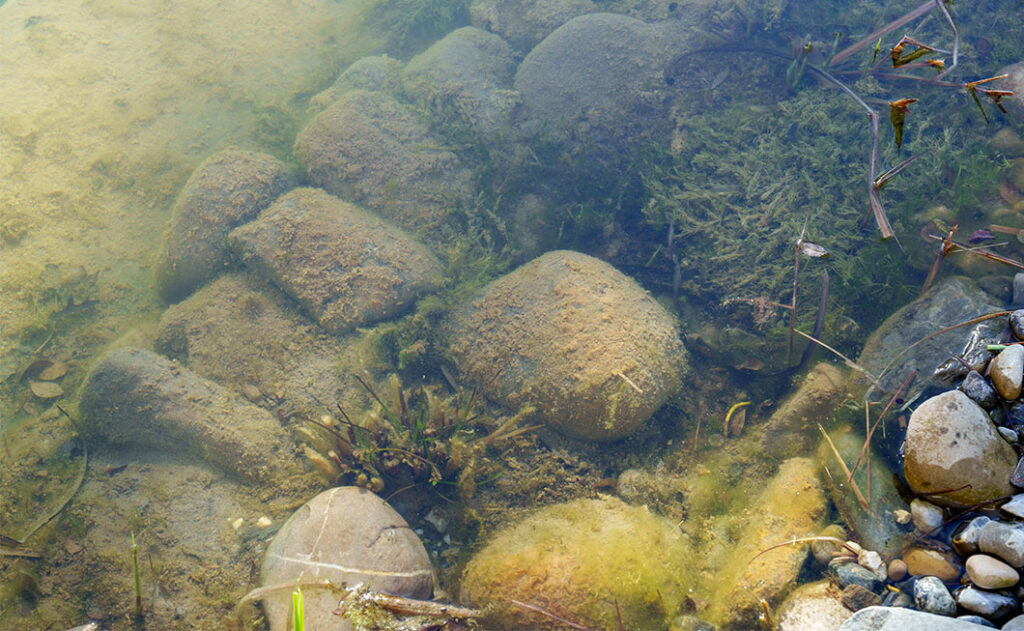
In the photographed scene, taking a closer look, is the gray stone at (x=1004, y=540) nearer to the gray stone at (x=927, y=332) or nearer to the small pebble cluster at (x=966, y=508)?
the small pebble cluster at (x=966, y=508)

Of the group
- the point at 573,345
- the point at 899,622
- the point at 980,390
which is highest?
the point at 980,390

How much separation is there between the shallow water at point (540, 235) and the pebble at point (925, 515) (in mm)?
895

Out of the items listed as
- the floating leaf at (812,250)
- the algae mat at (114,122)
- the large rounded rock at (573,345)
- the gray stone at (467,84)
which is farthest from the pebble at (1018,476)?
the algae mat at (114,122)

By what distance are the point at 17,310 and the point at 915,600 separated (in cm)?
721

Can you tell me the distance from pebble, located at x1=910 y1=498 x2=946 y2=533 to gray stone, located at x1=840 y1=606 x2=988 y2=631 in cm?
61

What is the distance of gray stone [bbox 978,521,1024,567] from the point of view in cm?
208

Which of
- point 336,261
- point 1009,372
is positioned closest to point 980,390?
point 1009,372

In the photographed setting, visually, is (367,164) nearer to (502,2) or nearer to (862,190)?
(502,2)

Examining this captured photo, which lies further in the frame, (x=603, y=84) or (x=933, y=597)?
(x=603, y=84)

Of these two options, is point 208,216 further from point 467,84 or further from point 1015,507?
point 1015,507

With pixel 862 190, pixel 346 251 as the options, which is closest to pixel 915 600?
pixel 862 190

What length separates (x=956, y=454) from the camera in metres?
2.41

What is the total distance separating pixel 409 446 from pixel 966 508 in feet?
10.0

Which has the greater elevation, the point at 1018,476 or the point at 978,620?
the point at 1018,476
